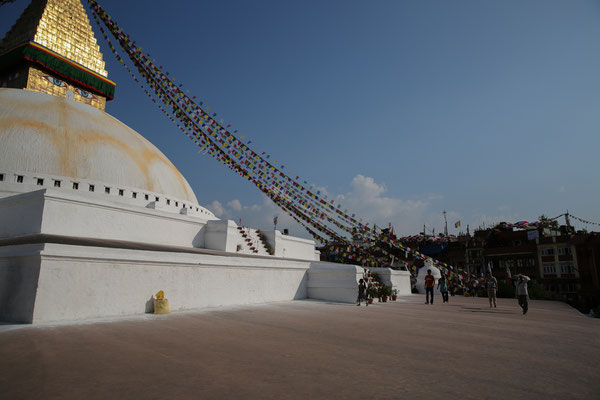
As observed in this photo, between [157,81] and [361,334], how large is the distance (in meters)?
12.1

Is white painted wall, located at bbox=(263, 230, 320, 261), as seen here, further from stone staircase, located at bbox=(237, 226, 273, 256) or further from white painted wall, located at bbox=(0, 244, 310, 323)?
white painted wall, located at bbox=(0, 244, 310, 323)

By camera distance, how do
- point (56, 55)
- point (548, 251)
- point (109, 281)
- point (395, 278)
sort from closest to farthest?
point (109, 281) → point (395, 278) → point (56, 55) → point (548, 251)

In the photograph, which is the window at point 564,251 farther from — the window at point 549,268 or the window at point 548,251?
the window at point 549,268

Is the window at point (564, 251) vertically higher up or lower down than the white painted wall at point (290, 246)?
higher up

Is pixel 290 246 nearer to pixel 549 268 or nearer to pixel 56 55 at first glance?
pixel 56 55

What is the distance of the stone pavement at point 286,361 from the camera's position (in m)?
2.85

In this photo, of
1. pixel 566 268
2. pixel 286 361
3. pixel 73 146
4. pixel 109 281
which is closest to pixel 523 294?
pixel 286 361

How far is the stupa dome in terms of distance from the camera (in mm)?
11086

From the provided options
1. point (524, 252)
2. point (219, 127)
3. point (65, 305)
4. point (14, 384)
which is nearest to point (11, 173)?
point (219, 127)

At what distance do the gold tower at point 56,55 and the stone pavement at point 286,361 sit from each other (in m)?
14.6

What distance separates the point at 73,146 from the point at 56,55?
22.8 feet

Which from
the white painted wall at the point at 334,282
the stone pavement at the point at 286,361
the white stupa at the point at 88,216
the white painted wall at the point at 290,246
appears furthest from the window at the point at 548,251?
the stone pavement at the point at 286,361

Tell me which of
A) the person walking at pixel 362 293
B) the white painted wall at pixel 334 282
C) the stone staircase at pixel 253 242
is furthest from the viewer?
the stone staircase at pixel 253 242

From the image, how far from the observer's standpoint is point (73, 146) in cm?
1189
